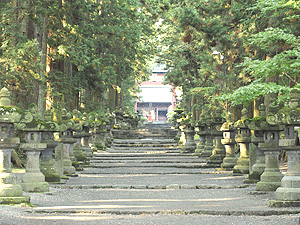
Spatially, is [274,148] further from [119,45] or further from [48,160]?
[119,45]

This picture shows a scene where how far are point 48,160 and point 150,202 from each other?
14.7 feet

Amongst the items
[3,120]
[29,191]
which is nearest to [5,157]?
[3,120]

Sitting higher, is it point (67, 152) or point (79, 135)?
point (79, 135)

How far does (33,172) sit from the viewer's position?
13.1 m

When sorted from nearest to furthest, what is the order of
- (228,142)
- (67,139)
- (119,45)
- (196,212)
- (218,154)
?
(196,212)
(67,139)
(228,142)
(218,154)
(119,45)

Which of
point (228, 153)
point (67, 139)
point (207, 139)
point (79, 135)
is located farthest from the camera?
point (207, 139)

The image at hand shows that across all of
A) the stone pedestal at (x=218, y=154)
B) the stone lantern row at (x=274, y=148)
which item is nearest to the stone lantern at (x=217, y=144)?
the stone pedestal at (x=218, y=154)

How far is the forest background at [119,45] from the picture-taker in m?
17.1

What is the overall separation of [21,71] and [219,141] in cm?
853

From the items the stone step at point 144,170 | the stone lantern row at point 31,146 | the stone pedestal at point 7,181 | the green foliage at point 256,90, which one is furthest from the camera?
the stone step at point 144,170

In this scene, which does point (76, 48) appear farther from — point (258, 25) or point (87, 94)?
point (87, 94)

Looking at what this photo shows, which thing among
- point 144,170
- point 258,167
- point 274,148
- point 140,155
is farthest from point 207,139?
point 274,148

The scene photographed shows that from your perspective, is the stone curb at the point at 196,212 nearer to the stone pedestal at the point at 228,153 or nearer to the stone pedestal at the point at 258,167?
the stone pedestal at the point at 258,167

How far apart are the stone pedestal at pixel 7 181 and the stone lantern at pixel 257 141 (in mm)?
5952
